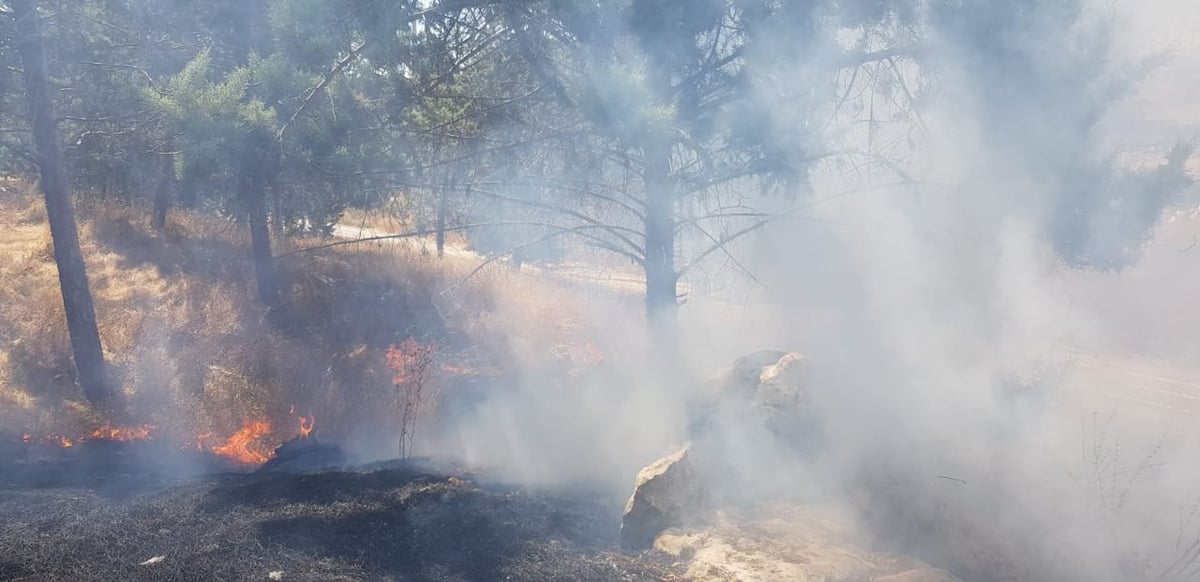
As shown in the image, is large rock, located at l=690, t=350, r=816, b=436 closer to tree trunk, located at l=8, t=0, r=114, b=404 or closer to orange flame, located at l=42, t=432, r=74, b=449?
orange flame, located at l=42, t=432, r=74, b=449

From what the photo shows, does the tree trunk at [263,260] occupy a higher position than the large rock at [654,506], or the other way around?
the tree trunk at [263,260]

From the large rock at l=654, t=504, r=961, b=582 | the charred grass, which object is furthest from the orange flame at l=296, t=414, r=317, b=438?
the large rock at l=654, t=504, r=961, b=582

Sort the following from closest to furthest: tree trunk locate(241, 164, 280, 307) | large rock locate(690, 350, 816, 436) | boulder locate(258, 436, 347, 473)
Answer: large rock locate(690, 350, 816, 436) → boulder locate(258, 436, 347, 473) → tree trunk locate(241, 164, 280, 307)

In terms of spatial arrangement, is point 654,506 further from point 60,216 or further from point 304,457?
point 60,216

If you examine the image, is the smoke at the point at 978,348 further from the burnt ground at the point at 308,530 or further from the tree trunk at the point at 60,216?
the tree trunk at the point at 60,216

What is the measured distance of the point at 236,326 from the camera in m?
12.0

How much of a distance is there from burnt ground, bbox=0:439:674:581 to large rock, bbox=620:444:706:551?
→ 9.2 inches

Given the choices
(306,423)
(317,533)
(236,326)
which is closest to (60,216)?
(236,326)

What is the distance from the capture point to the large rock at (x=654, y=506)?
6734 millimetres

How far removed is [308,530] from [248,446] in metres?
3.87

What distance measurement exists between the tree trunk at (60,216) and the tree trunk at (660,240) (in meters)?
7.71

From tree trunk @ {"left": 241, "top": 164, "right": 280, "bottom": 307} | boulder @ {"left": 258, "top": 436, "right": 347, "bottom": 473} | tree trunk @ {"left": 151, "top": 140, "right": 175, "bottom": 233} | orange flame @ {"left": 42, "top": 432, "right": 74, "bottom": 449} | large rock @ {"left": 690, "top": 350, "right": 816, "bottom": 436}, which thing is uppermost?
tree trunk @ {"left": 151, "top": 140, "right": 175, "bottom": 233}

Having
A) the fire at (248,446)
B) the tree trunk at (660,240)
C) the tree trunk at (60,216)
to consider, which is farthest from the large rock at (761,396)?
the tree trunk at (60,216)

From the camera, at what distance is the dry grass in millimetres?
10375
